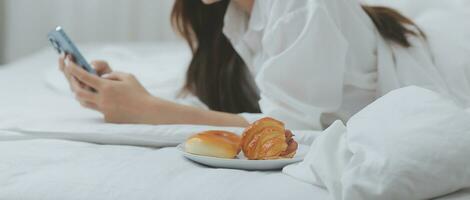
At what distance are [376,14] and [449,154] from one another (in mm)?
675

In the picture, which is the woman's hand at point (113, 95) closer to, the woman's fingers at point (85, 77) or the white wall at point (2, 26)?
the woman's fingers at point (85, 77)

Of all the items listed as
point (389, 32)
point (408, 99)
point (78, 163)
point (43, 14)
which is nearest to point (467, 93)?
point (389, 32)

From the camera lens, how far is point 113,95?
3.94ft

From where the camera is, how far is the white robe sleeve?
1.07 meters

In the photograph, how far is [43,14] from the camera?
2.56 metres

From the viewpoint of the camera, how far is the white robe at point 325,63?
1075 millimetres

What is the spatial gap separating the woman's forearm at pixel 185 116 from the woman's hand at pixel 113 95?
1cm

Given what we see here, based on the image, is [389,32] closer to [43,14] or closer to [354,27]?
[354,27]

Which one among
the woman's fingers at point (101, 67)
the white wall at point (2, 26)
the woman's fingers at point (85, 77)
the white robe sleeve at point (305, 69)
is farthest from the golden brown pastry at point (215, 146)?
the white wall at point (2, 26)

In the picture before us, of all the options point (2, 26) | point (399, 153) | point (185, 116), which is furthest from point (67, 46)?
point (2, 26)

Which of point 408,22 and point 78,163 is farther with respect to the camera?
point 408,22

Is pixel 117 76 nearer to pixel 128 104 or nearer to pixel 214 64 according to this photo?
pixel 128 104

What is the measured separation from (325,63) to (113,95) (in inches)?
13.4

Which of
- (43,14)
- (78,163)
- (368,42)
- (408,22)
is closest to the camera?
(78,163)
